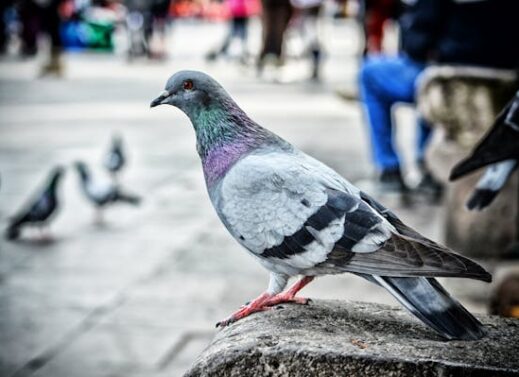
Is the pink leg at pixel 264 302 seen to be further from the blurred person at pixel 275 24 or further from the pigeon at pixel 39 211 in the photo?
the blurred person at pixel 275 24

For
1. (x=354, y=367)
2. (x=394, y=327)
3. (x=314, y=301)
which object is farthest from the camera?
(x=314, y=301)

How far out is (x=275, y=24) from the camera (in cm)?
1639

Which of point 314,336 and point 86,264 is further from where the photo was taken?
point 86,264

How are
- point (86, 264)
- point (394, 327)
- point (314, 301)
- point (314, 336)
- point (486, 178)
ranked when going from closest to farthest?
point (314, 336), point (394, 327), point (314, 301), point (486, 178), point (86, 264)

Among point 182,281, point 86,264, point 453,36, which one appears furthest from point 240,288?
point 453,36

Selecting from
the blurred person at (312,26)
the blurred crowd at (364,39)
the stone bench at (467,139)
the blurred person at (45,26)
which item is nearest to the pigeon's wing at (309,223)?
the stone bench at (467,139)

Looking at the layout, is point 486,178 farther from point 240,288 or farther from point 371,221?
point 240,288

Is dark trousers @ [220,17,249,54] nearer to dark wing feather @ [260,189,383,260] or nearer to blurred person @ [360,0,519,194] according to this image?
blurred person @ [360,0,519,194]

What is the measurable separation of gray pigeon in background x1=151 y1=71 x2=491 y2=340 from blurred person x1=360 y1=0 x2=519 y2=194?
12.7 feet

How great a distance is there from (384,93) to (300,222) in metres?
4.48

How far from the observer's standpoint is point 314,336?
2289mm

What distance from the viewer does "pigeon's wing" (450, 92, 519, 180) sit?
2891mm

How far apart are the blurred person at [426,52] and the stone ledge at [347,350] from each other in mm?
3909

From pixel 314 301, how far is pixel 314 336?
1.21ft
